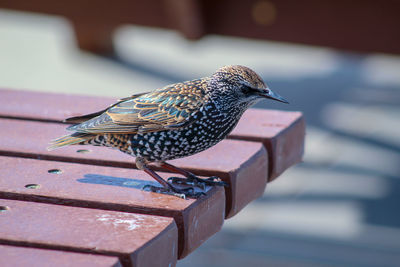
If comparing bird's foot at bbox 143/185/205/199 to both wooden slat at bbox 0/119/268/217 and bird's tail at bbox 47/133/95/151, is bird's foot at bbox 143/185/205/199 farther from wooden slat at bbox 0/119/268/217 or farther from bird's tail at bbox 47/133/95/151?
bird's tail at bbox 47/133/95/151

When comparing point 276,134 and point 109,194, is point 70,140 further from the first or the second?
point 276,134

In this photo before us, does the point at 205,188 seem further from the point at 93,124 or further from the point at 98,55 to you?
the point at 98,55

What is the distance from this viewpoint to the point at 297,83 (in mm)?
9094

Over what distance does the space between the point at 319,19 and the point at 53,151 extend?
321 centimetres

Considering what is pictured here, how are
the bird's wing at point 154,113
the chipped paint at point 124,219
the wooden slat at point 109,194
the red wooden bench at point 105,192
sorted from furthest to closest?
the bird's wing at point 154,113 < the wooden slat at point 109,194 < the chipped paint at point 124,219 < the red wooden bench at point 105,192

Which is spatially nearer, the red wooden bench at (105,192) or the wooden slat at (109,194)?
the red wooden bench at (105,192)

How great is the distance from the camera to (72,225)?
188cm

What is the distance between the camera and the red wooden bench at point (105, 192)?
1.77 m

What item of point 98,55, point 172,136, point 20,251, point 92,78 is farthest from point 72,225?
point 98,55

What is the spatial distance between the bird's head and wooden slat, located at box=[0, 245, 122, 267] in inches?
37.3

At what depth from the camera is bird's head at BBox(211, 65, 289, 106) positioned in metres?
2.49

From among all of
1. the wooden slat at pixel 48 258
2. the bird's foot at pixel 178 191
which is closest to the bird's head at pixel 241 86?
the bird's foot at pixel 178 191

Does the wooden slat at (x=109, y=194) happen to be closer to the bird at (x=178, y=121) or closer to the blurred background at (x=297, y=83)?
the bird at (x=178, y=121)

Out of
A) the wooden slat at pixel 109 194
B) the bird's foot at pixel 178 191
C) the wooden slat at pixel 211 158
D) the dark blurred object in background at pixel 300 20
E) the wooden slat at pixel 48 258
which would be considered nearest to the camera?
the wooden slat at pixel 48 258
